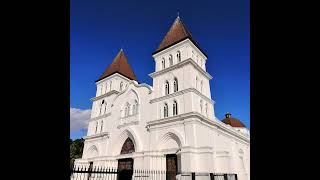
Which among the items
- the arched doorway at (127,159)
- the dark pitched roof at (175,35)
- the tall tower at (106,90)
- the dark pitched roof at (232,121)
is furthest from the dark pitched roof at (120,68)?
the dark pitched roof at (232,121)

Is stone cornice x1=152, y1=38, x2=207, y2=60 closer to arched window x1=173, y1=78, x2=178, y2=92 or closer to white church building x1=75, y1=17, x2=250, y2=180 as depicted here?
white church building x1=75, y1=17, x2=250, y2=180

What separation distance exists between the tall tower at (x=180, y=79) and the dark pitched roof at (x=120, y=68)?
9.55m

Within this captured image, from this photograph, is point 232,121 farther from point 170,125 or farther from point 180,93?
point 170,125

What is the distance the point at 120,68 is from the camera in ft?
111

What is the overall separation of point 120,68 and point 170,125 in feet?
53.4

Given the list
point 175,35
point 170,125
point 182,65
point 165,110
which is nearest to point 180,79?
point 182,65

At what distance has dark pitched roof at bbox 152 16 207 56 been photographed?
80.0ft

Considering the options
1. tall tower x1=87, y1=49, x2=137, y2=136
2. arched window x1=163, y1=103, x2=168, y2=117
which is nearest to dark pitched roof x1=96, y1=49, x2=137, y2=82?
tall tower x1=87, y1=49, x2=137, y2=136
